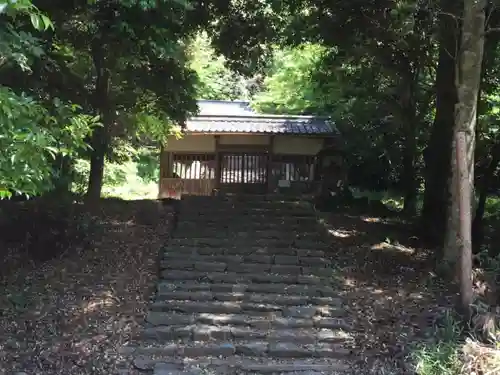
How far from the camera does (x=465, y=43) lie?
22.4 ft

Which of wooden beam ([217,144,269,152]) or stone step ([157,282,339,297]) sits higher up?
wooden beam ([217,144,269,152])

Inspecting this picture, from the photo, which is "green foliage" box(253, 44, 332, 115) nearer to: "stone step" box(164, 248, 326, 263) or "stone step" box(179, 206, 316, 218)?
"stone step" box(179, 206, 316, 218)

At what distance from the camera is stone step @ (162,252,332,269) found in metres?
7.93

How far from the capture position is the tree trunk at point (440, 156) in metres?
8.91

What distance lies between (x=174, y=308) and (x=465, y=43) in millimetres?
4863

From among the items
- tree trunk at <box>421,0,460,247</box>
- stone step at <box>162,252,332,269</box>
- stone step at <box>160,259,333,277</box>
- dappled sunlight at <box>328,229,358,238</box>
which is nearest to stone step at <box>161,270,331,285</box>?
stone step at <box>160,259,333,277</box>

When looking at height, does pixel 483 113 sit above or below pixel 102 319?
above

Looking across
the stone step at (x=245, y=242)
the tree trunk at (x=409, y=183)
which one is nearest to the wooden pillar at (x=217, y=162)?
the tree trunk at (x=409, y=183)

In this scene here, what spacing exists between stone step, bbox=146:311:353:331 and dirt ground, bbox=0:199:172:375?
28cm

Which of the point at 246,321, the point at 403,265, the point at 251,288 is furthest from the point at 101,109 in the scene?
the point at 403,265

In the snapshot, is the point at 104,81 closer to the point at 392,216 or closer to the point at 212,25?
the point at 212,25

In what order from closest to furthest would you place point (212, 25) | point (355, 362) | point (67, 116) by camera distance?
1. point (67, 116)
2. point (355, 362)
3. point (212, 25)

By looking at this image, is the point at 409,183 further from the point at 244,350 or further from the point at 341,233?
the point at 244,350

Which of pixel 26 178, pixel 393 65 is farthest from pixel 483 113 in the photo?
→ pixel 26 178
